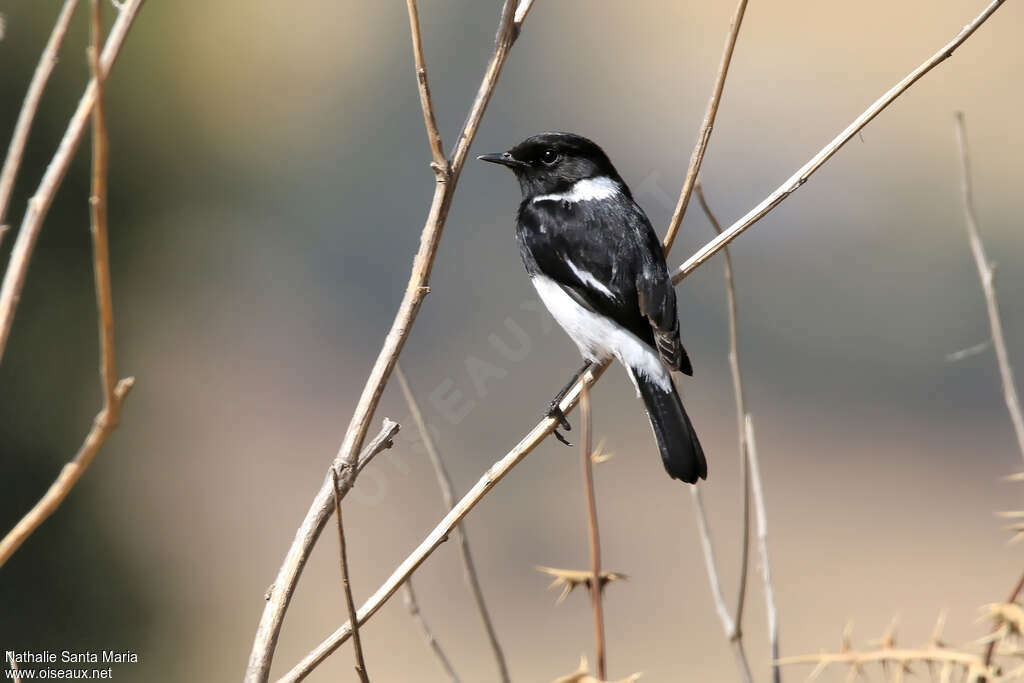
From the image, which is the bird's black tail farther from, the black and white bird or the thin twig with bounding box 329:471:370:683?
the thin twig with bounding box 329:471:370:683

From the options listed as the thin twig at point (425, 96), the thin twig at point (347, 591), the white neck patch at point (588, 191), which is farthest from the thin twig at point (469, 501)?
the white neck patch at point (588, 191)

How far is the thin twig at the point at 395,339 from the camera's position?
1708mm

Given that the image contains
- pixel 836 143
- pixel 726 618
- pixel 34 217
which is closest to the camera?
pixel 34 217

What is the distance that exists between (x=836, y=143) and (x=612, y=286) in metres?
1.34

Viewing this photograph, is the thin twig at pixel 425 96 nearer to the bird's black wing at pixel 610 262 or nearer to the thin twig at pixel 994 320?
the thin twig at pixel 994 320

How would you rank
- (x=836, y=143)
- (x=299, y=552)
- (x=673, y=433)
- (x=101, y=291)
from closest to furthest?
(x=101, y=291), (x=299, y=552), (x=836, y=143), (x=673, y=433)

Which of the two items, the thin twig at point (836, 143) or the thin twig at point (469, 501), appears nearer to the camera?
the thin twig at point (469, 501)

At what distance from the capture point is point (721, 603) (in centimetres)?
233

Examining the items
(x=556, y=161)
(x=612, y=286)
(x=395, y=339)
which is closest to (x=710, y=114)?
(x=395, y=339)

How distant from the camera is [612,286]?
3438 mm

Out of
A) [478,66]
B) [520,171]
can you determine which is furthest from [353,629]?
[478,66]

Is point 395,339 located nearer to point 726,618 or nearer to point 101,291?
point 101,291

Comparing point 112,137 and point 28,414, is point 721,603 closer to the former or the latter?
point 28,414

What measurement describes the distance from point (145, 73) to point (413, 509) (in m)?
5.41
